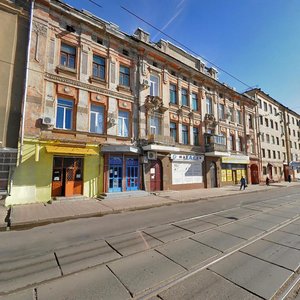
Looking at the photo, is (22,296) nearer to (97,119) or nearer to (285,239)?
(285,239)

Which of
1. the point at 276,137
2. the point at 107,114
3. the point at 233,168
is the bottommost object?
the point at 233,168

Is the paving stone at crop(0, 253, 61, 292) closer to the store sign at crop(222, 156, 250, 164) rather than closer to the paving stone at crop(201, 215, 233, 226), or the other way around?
the paving stone at crop(201, 215, 233, 226)

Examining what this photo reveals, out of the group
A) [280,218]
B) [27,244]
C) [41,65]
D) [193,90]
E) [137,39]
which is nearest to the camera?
[27,244]

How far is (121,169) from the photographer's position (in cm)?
1544

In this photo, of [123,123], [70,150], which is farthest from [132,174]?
[70,150]

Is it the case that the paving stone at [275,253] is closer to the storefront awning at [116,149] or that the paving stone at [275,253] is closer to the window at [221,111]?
the storefront awning at [116,149]

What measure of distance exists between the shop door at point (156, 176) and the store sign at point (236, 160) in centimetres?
973

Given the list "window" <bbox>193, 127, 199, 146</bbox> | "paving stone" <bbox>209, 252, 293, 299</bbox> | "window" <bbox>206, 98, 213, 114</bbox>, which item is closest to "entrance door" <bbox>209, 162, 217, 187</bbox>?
"window" <bbox>193, 127, 199, 146</bbox>

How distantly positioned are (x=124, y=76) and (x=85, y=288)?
52.3 ft

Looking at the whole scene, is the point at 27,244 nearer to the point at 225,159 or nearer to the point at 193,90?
the point at 193,90

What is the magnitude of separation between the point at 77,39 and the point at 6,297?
15549 millimetres

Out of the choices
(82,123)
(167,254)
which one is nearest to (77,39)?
(82,123)

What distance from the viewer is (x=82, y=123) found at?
13930 millimetres

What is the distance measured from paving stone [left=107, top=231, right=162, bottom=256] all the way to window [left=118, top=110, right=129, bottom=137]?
10466 millimetres
